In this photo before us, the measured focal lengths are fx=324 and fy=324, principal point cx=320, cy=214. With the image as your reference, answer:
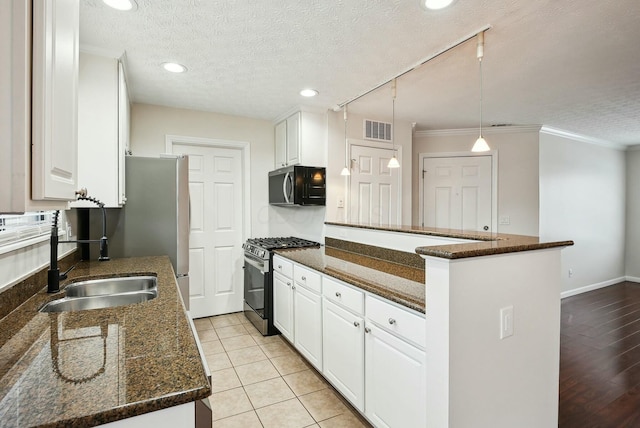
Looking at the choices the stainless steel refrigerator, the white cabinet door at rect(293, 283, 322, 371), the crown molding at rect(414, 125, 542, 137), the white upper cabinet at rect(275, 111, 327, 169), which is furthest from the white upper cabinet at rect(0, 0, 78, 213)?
the crown molding at rect(414, 125, 542, 137)

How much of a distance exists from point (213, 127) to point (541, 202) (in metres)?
4.40

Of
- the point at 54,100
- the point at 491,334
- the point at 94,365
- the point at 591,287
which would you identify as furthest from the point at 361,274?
the point at 591,287

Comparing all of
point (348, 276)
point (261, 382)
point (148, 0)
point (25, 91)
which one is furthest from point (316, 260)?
point (25, 91)

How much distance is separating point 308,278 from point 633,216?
6.54 metres

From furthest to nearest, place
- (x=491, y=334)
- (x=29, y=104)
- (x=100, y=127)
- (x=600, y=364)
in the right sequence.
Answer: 1. (x=600, y=364)
2. (x=100, y=127)
3. (x=491, y=334)
4. (x=29, y=104)

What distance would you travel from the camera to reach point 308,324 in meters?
2.50

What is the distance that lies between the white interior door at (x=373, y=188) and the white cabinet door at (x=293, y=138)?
68 cm

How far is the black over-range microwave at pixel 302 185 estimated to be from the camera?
344 cm

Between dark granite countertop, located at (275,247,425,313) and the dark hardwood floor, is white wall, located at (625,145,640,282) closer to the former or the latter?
the dark hardwood floor

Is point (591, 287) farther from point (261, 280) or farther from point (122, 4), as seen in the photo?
point (122, 4)

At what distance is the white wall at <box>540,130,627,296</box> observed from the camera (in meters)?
4.58

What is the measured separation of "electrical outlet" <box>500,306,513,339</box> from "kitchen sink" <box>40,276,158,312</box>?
5.68ft

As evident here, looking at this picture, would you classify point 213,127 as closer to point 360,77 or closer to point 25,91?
point 360,77

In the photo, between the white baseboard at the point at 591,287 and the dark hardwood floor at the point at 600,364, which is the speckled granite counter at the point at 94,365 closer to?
the dark hardwood floor at the point at 600,364
